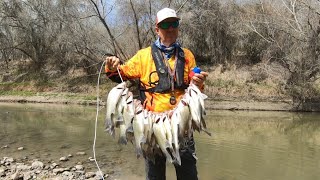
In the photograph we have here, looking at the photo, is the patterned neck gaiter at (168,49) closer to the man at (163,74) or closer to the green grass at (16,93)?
the man at (163,74)

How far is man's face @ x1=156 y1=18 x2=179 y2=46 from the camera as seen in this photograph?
375 cm

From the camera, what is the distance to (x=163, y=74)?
12.3 ft

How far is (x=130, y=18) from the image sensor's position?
27125 millimetres

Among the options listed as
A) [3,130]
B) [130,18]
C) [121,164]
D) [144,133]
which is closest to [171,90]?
[144,133]

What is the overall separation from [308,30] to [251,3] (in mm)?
6954

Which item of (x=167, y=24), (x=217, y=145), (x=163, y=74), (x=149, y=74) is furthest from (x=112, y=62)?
(x=217, y=145)

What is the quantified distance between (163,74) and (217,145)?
27.9 feet

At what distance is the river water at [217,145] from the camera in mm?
9133

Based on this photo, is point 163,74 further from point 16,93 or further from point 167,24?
point 16,93

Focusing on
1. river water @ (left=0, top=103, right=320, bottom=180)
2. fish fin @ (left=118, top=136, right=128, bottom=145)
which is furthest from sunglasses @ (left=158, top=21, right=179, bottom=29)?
river water @ (left=0, top=103, right=320, bottom=180)

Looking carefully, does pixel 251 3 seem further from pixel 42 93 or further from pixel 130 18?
pixel 42 93

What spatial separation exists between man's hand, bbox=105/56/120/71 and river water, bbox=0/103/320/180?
16.1 ft

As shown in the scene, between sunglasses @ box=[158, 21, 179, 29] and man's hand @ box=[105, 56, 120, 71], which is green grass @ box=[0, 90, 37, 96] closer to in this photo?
man's hand @ box=[105, 56, 120, 71]

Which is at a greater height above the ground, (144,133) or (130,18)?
(130,18)
